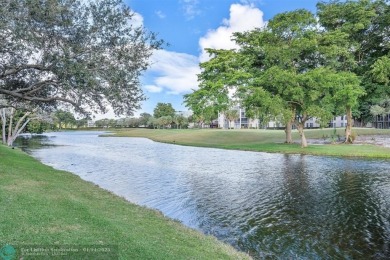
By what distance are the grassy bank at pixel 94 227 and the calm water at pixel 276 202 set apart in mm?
1858

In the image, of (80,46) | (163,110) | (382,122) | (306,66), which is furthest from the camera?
(163,110)

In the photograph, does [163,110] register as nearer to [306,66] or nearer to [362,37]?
[306,66]

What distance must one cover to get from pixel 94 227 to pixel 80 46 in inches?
397

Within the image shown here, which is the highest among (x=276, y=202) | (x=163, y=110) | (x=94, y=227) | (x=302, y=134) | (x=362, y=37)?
(x=362, y=37)

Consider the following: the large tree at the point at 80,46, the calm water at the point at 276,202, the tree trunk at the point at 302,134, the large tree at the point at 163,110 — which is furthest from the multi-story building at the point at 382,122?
the large tree at the point at 163,110

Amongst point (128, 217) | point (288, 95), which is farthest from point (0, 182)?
point (288, 95)

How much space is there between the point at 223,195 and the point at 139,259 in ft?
36.8

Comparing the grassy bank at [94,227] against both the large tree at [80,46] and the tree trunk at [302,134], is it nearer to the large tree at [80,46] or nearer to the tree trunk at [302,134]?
the large tree at [80,46]

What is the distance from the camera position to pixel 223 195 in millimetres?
18156

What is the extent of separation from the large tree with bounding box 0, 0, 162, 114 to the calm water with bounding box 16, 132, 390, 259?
234 inches

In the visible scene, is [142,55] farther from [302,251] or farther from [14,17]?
[302,251]

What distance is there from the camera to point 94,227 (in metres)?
9.22

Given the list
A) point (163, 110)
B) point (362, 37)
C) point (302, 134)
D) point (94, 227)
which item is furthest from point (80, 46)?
point (163, 110)

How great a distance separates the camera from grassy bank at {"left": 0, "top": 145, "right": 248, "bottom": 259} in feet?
26.0
